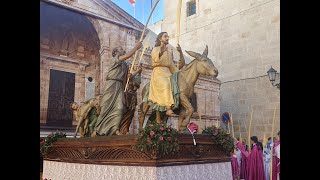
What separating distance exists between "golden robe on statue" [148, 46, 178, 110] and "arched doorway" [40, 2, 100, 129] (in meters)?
4.30

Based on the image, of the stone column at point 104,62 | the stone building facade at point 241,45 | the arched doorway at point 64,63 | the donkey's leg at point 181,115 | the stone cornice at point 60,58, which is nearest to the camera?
the donkey's leg at point 181,115

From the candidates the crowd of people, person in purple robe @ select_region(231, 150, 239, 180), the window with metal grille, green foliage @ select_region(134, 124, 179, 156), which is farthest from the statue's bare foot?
the window with metal grille

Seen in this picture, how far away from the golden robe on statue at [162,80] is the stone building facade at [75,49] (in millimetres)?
4250

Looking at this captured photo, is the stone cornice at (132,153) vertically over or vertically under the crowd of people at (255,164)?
over

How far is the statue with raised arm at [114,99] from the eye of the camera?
231 inches

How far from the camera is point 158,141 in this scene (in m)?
4.32

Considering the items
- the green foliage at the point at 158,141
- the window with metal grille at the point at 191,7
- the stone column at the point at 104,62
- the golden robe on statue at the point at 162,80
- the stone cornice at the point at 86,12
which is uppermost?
the window with metal grille at the point at 191,7

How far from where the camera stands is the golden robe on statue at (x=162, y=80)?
18.5 ft

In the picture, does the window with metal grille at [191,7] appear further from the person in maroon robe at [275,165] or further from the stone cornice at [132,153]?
the stone cornice at [132,153]

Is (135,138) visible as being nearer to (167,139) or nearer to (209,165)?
(167,139)

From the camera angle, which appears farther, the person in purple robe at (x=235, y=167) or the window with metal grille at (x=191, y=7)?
the window with metal grille at (x=191, y=7)

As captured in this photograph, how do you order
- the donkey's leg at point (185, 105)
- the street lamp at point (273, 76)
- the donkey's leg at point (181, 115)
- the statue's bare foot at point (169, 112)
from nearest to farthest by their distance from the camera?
the donkey's leg at point (185, 105), the donkey's leg at point (181, 115), the statue's bare foot at point (169, 112), the street lamp at point (273, 76)

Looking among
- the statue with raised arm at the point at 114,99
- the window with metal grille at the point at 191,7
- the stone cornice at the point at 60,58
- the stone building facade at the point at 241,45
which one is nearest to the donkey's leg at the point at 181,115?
the statue with raised arm at the point at 114,99
